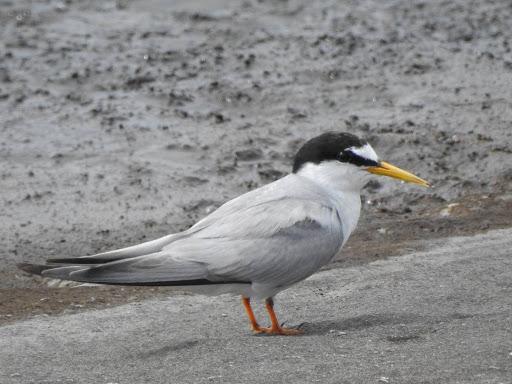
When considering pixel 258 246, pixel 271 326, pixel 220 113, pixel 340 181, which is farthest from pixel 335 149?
pixel 220 113

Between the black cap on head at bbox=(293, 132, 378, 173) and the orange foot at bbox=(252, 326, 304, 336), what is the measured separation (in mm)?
972

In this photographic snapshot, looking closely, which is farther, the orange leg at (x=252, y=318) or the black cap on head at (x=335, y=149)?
the black cap on head at (x=335, y=149)

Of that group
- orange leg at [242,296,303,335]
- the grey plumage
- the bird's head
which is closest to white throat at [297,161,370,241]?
the bird's head

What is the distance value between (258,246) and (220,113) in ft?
13.1

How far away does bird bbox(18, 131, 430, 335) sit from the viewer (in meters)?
5.97

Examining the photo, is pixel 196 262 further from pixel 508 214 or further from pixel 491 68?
pixel 491 68

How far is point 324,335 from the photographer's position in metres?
6.04

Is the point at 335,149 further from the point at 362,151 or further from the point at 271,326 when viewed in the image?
the point at 271,326

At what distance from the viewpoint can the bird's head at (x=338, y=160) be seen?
21.6 ft

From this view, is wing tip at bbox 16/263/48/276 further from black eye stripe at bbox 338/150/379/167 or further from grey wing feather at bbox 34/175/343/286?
black eye stripe at bbox 338/150/379/167

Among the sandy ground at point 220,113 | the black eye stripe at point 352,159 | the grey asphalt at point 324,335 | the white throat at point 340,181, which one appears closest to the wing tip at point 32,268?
the grey asphalt at point 324,335

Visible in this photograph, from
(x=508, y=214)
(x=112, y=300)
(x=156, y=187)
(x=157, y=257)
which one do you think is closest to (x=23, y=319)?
(x=112, y=300)

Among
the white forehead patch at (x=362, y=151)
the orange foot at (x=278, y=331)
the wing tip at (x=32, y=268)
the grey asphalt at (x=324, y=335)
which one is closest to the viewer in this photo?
the grey asphalt at (x=324, y=335)

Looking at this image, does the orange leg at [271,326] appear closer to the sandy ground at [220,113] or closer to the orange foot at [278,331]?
the orange foot at [278,331]
